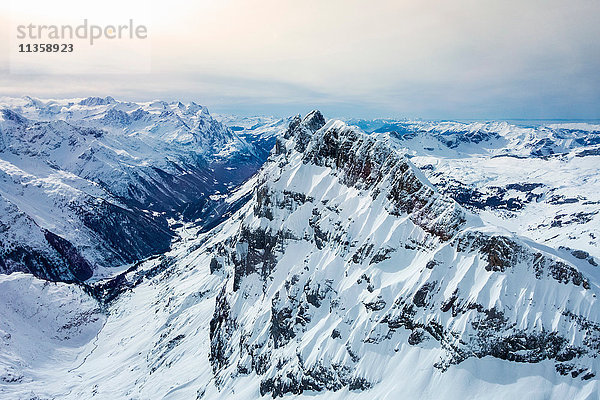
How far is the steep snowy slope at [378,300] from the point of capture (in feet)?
217

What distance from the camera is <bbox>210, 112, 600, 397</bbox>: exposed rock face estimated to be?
67.2 m

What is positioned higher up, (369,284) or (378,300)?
(369,284)

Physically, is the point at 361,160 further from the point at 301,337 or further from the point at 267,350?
the point at 267,350

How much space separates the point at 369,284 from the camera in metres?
92.7

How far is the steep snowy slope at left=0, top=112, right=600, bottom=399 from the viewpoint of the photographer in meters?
66.2

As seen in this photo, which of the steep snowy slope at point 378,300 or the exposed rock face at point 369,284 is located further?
the exposed rock face at point 369,284

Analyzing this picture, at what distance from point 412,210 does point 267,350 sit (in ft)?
214

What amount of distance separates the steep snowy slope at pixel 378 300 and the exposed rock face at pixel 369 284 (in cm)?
32

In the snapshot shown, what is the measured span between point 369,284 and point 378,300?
5706 mm

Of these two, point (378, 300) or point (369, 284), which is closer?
point (378, 300)

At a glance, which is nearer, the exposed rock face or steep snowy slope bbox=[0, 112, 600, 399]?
steep snowy slope bbox=[0, 112, 600, 399]

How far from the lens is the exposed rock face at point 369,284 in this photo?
221 ft

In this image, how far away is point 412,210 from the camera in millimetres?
93188

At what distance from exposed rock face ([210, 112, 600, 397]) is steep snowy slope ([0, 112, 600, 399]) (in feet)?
1.06
